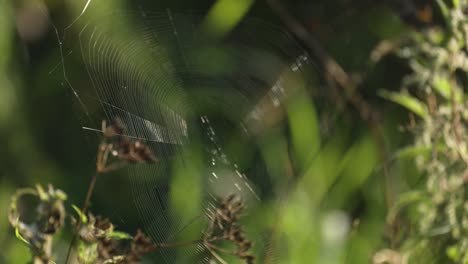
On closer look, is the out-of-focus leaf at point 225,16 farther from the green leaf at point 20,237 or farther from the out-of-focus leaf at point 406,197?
the green leaf at point 20,237

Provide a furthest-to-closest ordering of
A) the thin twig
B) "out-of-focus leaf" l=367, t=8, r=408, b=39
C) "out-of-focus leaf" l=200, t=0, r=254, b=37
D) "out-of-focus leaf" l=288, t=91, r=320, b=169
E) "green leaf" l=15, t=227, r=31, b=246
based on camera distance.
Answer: "out-of-focus leaf" l=367, t=8, r=408, b=39, "out-of-focus leaf" l=200, t=0, r=254, b=37, "out-of-focus leaf" l=288, t=91, r=320, b=169, the thin twig, "green leaf" l=15, t=227, r=31, b=246

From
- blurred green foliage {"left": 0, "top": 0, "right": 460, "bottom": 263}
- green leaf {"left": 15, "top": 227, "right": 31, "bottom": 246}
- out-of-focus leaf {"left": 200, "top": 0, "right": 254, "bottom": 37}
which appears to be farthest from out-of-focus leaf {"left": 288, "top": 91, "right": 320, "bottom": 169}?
green leaf {"left": 15, "top": 227, "right": 31, "bottom": 246}

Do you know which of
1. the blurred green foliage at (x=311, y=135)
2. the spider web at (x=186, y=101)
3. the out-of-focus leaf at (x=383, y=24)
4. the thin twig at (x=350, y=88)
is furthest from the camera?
the out-of-focus leaf at (x=383, y=24)

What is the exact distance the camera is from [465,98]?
4.45 feet

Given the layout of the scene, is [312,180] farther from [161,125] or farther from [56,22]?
[56,22]

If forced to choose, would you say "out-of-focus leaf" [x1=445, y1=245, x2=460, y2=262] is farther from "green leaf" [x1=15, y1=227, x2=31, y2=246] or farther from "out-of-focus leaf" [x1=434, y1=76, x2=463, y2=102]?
"green leaf" [x1=15, y1=227, x2=31, y2=246]

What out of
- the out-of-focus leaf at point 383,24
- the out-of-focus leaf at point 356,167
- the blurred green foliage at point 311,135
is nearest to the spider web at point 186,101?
the blurred green foliage at point 311,135

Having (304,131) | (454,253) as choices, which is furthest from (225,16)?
(454,253)

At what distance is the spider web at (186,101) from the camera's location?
4.07ft

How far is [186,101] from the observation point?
5.24ft

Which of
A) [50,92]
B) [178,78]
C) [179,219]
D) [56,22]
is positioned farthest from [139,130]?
[56,22]

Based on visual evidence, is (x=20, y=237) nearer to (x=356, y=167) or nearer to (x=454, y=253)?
(x=454, y=253)

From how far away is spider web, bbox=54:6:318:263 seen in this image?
1.24 metres

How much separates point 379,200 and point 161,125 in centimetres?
88
